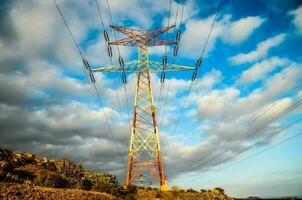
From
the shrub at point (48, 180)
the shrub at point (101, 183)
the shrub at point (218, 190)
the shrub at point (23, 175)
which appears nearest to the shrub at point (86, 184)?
the shrub at point (101, 183)

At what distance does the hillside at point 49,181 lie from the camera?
15.7 m

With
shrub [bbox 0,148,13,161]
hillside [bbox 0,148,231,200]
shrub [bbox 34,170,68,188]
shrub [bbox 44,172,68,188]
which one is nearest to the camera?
hillside [bbox 0,148,231,200]

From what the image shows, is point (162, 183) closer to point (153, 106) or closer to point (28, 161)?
point (153, 106)

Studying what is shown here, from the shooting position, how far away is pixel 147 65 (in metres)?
38.4

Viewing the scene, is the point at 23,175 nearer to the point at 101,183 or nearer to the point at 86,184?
the point at 86,184

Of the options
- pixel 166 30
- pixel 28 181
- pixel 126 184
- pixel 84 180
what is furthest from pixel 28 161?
pixel 166 30

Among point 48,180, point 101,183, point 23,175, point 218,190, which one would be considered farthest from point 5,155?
point 218,190

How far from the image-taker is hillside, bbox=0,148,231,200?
1574 cm

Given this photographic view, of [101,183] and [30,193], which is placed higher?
[101,183]

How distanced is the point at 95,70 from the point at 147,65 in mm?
7430

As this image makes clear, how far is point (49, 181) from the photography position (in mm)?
19469

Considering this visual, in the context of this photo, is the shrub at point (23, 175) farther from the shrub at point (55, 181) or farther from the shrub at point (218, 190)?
the shrub at point (218, 190)

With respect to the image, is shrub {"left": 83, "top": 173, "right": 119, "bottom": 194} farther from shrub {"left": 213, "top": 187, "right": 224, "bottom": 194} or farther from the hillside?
shrub {"left": 213, "top": 187, "right": 224, "bottom": 194}

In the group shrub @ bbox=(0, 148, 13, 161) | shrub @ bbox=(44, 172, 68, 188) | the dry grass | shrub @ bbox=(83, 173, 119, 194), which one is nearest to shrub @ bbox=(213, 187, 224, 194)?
shrub @ bbox=(83, 173, 119, 194)
